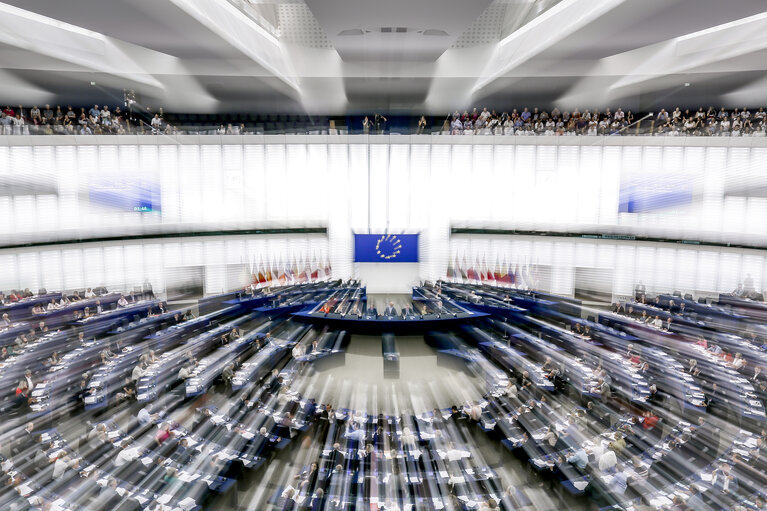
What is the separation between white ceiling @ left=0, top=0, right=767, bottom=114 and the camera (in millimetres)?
5105

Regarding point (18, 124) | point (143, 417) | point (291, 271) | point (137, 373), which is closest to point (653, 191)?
point (291, 271)

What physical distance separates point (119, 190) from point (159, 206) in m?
1.35

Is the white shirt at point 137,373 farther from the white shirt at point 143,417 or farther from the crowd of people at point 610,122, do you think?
the crowd of people at point 610,122

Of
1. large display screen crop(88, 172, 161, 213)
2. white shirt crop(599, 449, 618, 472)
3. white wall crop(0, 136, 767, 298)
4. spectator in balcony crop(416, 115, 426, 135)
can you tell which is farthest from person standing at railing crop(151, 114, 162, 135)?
white shirt crop(599, 449, 618, 472)

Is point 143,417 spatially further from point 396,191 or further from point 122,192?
point 396,191

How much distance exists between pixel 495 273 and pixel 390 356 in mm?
7728

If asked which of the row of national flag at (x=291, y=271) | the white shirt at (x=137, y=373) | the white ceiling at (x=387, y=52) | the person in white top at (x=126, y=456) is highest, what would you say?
the white ceiling at (x=387, y=52)

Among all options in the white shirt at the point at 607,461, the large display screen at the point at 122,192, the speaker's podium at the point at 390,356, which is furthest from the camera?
the large display screen at the point at 122,192

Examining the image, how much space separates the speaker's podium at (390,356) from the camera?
7220mm

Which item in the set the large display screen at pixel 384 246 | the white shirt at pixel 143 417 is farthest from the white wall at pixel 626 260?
the white shirt at pixel 143 417

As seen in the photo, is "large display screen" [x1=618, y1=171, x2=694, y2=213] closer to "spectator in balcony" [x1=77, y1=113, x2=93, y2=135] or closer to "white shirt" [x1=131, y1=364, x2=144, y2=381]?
"white shirt" [x1=131, y1=364, x2=144, y2=381]

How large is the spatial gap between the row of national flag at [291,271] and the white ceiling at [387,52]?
6.36 meters

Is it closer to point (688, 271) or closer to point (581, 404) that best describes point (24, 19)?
point (581, 404)

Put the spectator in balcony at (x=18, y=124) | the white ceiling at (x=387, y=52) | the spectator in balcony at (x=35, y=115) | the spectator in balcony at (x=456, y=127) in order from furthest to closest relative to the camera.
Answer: the spectator in balcony at (x=456, y=127)
the spectator in balcony at (x=35, y=115)
the spectator in balcony at (x=18, y=124)
the white ceiling at (x=387, y=52)
